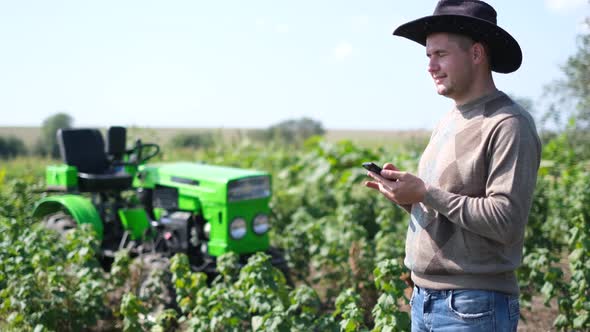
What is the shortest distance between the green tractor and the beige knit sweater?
3268 millimetres

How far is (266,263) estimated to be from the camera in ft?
13.8

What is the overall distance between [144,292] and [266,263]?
114 cm

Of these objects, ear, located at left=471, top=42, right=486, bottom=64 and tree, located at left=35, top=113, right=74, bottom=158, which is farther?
tree, located at left=35, top=113, right=74, bottom=158

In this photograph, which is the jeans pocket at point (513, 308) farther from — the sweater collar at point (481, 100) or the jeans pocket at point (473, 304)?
the sweater collar at point (481, 100)

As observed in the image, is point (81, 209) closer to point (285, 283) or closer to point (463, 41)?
point (285, 283)

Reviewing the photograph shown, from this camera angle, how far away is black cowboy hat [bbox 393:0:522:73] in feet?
7.57

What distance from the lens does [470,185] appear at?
2.25 meters

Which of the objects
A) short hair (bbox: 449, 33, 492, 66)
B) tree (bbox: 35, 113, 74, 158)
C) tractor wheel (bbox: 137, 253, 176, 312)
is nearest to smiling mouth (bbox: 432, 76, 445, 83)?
short hair (bbox: 449, 33, 492, 66)

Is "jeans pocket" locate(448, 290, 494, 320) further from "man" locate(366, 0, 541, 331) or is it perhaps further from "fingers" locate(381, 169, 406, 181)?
"fingers" locate(381, 169, 406, 181)

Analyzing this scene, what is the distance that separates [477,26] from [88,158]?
5189mm

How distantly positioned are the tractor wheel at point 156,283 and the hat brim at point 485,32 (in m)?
3.02

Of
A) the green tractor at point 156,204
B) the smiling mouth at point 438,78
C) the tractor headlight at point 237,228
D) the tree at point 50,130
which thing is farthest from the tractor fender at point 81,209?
the tree at point 50,130

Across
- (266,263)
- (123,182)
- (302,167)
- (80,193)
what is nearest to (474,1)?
(266,263)

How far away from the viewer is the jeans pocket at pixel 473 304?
7.32ft
